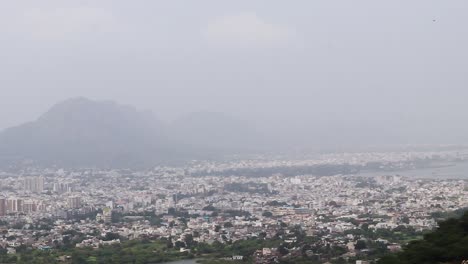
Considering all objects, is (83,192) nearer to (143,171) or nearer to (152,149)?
(143,171)

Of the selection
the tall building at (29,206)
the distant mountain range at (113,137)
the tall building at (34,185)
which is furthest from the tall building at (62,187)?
the distant mountain range at (113,137)

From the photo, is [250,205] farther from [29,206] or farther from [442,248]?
Answer: [442,248]

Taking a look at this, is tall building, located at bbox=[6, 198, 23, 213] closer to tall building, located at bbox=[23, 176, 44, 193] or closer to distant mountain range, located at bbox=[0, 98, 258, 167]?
tall building, located at bbox=[23, 176, 44, 193]

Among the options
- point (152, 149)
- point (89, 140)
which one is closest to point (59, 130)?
point (89, 140)

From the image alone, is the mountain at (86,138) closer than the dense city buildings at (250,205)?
No

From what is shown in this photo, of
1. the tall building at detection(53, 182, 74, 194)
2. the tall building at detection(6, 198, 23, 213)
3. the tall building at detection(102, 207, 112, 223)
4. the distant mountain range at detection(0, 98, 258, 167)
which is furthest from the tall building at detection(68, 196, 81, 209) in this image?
the distant mountain range at detection(0, 98, 258, 167)

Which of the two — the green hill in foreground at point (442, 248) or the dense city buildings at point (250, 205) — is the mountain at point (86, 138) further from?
the green hill in foreground at point (442, 248)

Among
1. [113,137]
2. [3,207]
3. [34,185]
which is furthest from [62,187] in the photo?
[113,137]
